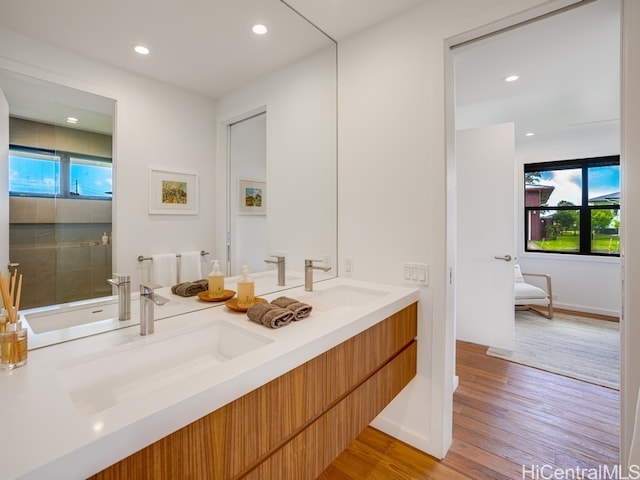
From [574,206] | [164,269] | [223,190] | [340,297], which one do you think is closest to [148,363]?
[164,269]

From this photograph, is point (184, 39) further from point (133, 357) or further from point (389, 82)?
point (133, 357)

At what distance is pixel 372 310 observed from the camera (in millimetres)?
1340

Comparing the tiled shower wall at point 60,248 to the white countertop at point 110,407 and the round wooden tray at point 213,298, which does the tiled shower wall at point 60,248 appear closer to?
the white countertop at point 110,407

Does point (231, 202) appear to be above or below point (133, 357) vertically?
above

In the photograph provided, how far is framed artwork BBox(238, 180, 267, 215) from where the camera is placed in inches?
63.5

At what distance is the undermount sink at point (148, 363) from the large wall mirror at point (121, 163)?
11.1 inches

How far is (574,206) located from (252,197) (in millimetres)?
4810

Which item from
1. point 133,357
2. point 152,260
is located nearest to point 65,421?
point 133,357

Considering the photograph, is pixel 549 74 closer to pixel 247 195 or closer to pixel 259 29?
pixel 259 29

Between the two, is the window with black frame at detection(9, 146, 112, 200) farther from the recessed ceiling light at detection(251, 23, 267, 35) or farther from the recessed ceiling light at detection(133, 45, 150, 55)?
the recessed ceiling light at detection(251, 23, 267, 35)

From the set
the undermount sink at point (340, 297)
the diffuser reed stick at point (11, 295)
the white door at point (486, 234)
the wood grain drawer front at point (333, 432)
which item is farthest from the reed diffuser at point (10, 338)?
the white door at point (486, 234)

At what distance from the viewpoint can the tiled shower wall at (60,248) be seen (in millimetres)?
916

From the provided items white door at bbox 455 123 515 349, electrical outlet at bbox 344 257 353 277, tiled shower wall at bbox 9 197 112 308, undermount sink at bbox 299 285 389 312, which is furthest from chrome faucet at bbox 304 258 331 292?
white door at bbox 455 123 515 349

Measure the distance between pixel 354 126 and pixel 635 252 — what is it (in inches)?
58.2
